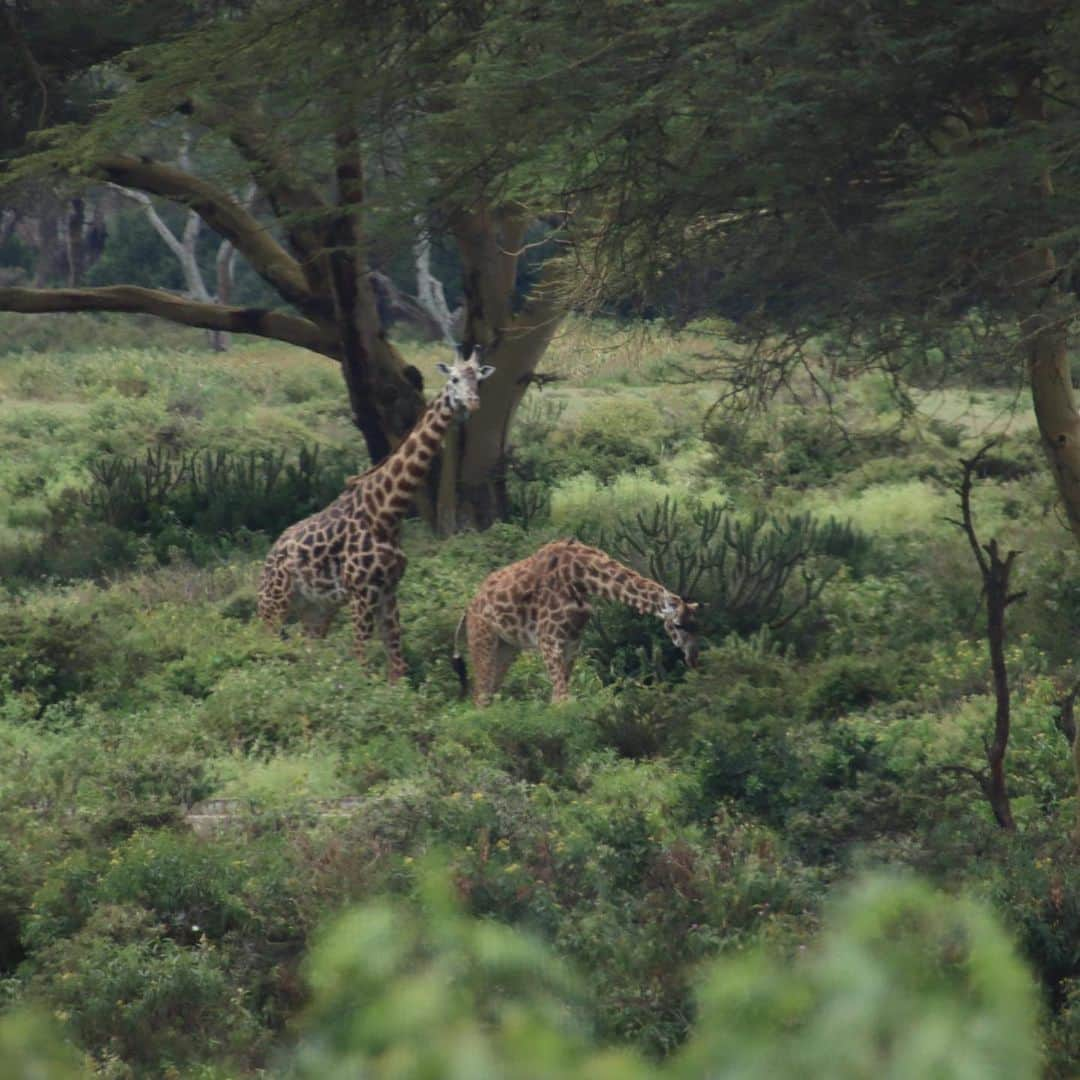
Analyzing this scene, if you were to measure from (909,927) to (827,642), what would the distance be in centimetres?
1048

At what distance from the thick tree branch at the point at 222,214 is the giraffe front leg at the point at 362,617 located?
228 inches

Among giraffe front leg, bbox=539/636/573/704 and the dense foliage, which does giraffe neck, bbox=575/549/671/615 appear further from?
the dense foliage

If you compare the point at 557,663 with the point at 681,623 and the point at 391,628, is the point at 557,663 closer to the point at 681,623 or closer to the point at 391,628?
the point at 681,623

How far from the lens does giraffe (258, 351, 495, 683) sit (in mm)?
13836

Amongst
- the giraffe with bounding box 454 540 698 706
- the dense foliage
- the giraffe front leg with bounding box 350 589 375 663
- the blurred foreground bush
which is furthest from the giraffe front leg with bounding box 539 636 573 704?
the blurred foreground bush

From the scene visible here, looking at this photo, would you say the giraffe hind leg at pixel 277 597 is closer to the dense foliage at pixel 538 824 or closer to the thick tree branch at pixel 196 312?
the dense foliage at pixel 538 824

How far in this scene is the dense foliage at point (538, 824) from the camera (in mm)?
2350

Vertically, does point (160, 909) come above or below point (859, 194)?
below

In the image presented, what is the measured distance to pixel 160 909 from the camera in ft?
26.9

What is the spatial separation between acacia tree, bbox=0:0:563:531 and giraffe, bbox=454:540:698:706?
1.78 m

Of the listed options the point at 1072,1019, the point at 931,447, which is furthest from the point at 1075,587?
the point at 931,447

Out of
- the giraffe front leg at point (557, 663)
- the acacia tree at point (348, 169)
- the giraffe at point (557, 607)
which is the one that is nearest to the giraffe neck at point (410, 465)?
the acacia tree at point (348, 169)

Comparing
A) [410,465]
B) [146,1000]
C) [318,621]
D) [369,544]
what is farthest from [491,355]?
[146,1000]

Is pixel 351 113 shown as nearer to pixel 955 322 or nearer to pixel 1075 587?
pixel 955 322
